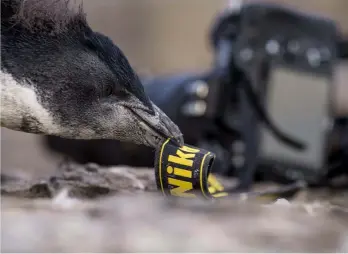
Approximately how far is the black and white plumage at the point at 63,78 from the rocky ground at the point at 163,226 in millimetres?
60

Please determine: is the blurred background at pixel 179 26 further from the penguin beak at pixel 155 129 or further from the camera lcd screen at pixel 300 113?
the penguin beak at pixel 155 129

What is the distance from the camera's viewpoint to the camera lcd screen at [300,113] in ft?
3.02

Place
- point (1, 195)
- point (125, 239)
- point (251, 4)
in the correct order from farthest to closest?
point (251, 4)
point (1, 195)
point (125, 239)

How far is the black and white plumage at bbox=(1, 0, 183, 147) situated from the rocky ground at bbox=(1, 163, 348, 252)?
60 millimetres

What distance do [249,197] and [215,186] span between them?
0.03 meters

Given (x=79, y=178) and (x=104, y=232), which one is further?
(x=79, y=178)

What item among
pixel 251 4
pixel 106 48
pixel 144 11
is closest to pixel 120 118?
pixel 106 48

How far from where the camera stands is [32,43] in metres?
0.38

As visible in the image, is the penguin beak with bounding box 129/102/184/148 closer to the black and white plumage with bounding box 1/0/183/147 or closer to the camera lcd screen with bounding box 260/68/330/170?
the black and white plumage with bounding box 1/0/183/147

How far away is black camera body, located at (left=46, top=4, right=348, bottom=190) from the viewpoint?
820 mm

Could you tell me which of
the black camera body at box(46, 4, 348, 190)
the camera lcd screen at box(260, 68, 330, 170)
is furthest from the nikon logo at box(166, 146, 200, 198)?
the camera lcd screen at box(260, 68, 330, 170)

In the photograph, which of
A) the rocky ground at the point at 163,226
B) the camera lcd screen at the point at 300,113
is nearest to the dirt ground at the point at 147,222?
the rocky ground at the point at 163,226

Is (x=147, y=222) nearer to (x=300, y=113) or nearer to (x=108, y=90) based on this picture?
(x=108, y=90)

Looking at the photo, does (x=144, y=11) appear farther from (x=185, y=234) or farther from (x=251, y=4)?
(x=185, y=234)
